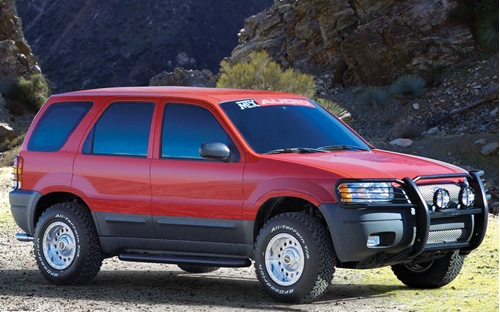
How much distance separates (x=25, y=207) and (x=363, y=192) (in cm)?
376

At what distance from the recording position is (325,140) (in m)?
8.78

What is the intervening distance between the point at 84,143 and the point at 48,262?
1199mm

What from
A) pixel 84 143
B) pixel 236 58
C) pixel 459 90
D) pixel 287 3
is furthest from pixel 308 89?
pixel 84 143

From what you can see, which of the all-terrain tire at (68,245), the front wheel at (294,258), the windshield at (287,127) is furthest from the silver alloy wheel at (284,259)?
the all-terrain tire at (68,245)

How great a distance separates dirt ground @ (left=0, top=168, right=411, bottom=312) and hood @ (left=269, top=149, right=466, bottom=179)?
1.10m

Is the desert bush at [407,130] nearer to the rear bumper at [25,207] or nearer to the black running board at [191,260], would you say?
the rear bumper at [25,207]

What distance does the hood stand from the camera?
24.9 feet

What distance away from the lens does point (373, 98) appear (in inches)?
1470

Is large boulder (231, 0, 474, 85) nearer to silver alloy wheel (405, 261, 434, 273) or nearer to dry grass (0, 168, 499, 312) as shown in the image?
dry grass (0, 168, 499, 312)

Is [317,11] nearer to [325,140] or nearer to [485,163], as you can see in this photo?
[485,163]

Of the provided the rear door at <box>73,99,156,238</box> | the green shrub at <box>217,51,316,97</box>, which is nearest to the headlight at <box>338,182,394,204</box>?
the rear door at <box>73,99,156,238</box>

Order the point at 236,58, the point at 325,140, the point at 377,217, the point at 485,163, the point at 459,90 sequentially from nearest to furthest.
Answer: the point at 377,217 → the point at 325,140 → the point at 485,163 → the point at 459,90 → the point at 236,58

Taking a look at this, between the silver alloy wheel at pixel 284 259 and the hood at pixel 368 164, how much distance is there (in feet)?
2.15

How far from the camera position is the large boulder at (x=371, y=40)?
126 feet
